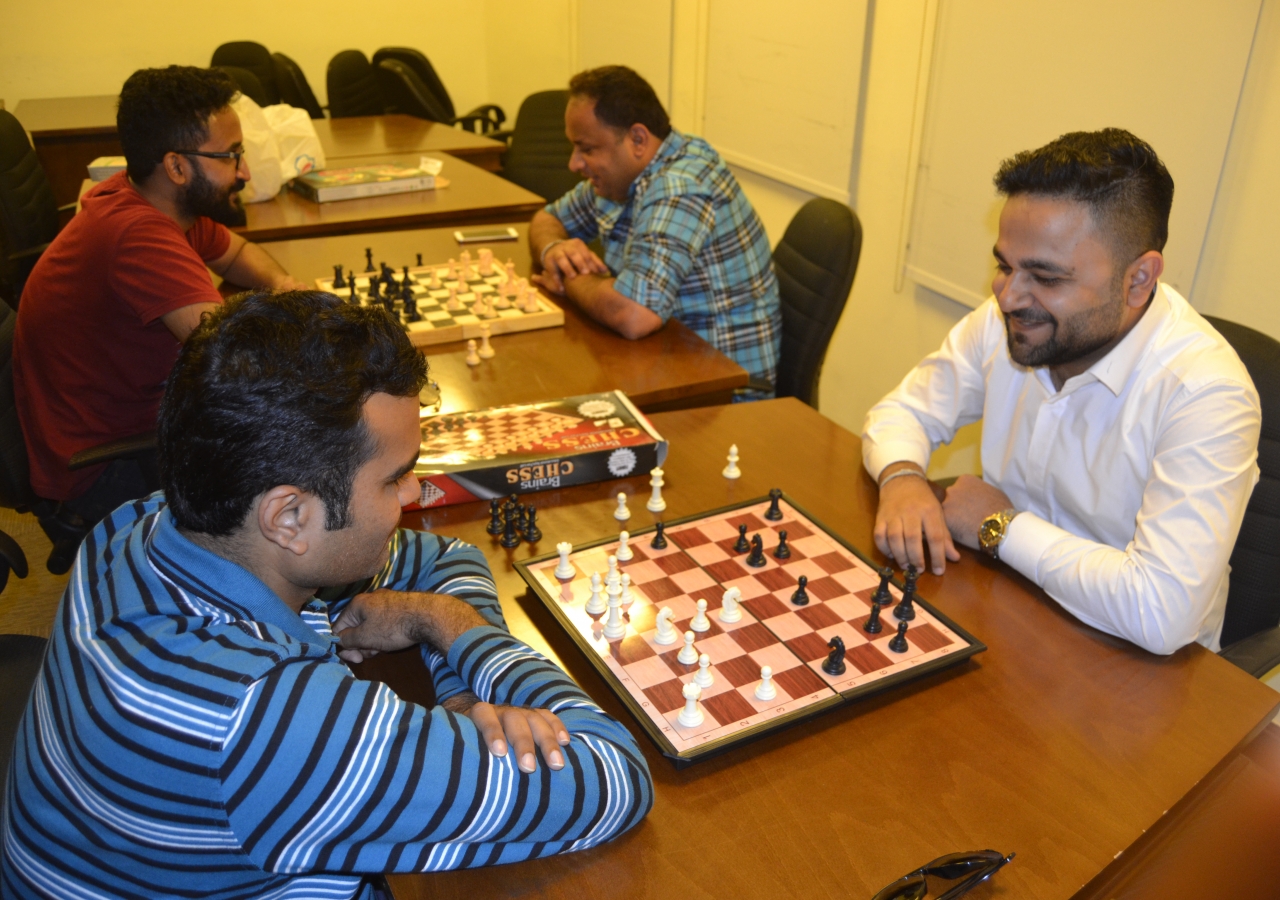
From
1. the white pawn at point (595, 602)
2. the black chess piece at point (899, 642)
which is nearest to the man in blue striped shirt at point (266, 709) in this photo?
the white pawn at point (595, 602)

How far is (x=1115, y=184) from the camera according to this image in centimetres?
151

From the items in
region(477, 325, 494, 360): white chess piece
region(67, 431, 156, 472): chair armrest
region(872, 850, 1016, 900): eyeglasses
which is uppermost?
region(477, 325, 494, 360): white chess piece

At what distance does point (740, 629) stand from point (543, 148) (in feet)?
12.6

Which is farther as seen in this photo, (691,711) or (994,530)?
(994,530)

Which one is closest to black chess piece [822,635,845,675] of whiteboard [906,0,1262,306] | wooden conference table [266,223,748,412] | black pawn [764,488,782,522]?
black pawn [764,488,782,522]

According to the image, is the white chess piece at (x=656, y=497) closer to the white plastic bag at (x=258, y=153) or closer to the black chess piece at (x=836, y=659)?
the black chess piece at (x=836, y=659)

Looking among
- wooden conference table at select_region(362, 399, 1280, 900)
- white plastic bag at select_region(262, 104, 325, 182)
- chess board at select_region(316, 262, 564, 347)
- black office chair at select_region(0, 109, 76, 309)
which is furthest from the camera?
white plastic bag at select_region(262, 104, 325, 182)

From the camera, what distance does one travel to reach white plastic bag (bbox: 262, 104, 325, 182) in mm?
3666

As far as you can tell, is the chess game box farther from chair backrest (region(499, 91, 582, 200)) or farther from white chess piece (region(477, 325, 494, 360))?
chair backrest (region(499, 91, 582, 200))

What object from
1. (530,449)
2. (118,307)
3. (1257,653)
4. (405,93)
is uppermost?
(405,93)

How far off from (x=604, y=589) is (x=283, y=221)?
2481mm

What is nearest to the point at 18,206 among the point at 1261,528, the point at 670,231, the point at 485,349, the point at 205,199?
the point at 205,199

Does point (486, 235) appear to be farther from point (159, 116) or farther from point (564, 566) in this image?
point (564, 566)

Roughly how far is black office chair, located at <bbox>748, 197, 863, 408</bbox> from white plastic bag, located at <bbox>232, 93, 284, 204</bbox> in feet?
6.55
